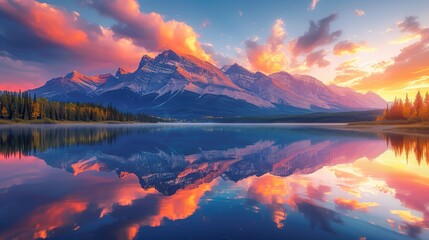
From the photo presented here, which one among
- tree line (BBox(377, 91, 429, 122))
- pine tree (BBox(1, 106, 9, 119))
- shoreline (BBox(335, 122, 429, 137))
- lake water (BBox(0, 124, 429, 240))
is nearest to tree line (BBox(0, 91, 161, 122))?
pine tree (BBox(1, 106, 9, 119))

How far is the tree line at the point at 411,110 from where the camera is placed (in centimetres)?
13480

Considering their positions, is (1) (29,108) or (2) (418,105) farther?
(1) (29,108)

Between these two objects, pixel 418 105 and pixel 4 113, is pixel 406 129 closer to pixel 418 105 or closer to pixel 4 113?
pixel 418 105

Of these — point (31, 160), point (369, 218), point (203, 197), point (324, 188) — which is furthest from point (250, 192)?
point (31, 160)

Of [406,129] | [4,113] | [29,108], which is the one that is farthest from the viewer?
[29,108]

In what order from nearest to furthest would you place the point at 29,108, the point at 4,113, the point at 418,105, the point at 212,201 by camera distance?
the point at 212,201
the point at 418,105
the point at 4,113
the point at 29,108

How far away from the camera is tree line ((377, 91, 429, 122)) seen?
135 m

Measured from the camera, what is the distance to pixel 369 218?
14.4 meters

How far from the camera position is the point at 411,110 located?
496 feet

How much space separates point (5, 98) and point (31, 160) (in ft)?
536

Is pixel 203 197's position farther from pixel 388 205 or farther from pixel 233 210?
pixel 388 205

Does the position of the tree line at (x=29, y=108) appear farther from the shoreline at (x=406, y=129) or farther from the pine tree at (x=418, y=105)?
the pine tree at (x=418, y=105)

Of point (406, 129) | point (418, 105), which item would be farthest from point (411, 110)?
point (406, 129)

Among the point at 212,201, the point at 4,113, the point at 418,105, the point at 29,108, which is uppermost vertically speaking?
the point at 418,105
